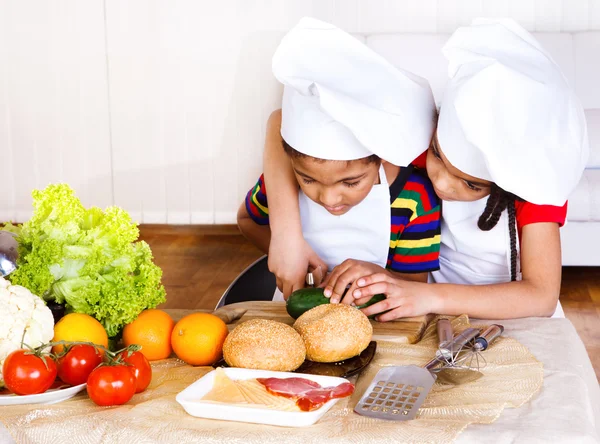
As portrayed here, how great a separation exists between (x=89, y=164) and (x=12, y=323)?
153 inches

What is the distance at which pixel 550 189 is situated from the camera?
4.31 ft

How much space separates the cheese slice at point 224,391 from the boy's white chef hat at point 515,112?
53 centimetres

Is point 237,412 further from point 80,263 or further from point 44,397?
point 80,263

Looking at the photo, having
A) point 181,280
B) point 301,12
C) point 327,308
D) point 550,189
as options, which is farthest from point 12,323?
point 301,12

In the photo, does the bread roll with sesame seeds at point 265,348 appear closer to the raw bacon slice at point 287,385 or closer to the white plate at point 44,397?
the raw bacon slice at point 287,385

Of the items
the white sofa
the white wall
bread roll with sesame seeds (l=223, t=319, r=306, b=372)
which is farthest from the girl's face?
the white wall

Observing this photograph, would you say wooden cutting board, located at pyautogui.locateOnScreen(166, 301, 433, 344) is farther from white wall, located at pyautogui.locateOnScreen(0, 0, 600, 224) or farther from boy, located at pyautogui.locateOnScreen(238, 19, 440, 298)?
white wall, located at pyautogui.locateOnScreen(0, 0, 600, 224)

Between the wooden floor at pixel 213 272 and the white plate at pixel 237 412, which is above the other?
the white plate at pixel 237 412

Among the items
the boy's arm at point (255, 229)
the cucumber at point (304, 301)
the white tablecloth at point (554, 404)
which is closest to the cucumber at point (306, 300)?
the cucumber at point (304, 301)

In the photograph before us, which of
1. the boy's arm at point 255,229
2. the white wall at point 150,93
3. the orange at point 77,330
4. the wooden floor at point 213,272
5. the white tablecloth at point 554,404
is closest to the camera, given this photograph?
the white tablecloth at point 554,404

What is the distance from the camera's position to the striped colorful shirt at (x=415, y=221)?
171cm

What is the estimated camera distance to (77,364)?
1.11 m

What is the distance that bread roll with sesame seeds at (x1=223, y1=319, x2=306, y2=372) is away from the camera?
3.71ft

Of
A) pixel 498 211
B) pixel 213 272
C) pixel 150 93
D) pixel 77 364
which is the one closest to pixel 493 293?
pixel 498 211
